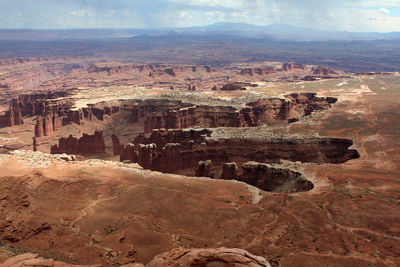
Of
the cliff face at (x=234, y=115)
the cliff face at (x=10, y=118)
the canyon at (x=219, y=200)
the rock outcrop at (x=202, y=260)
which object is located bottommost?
the cliff face at (x=10, y=118)

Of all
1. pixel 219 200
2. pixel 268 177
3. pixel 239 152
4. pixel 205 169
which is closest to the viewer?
pixel 219 200

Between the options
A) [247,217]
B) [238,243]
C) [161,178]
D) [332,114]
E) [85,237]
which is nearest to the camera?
[238,243]

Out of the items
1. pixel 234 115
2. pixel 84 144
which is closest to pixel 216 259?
pixel 84 144

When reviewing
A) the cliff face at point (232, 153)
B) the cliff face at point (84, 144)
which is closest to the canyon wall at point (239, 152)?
the cliff face at point (232, 153)

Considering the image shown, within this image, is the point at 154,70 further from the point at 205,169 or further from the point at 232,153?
the point at 205,169

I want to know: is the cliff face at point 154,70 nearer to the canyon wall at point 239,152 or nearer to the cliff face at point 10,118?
the cliff face at point 10,118

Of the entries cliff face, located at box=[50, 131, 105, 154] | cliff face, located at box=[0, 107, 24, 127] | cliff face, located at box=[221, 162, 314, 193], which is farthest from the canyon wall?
cliff face, located at box=[0, 107, 24, 127]

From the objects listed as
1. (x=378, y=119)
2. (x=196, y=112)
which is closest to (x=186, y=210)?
(x=378, y=119)

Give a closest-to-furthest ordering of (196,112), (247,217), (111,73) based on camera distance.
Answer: (247,217) → (196,112) → (111,73)

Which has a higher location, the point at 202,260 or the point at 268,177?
the point at 202,260

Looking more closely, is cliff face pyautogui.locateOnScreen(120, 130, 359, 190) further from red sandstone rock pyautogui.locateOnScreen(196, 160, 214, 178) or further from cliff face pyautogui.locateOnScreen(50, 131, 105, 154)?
cliff face pyautogui.locateOnScreen(50, 131, 105, 154)

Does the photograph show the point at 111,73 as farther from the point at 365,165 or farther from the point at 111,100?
the point at 365,165
